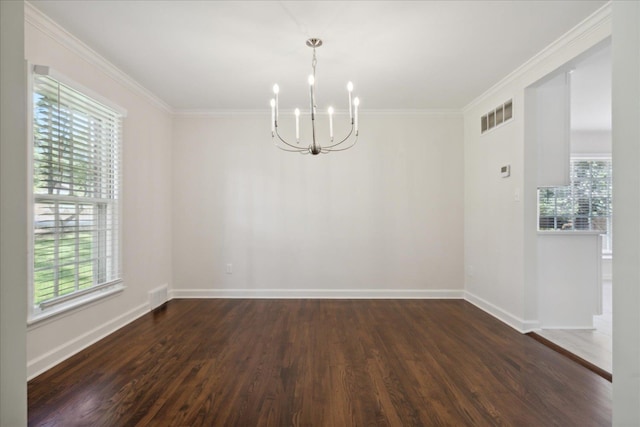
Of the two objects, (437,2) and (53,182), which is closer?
(437,2)

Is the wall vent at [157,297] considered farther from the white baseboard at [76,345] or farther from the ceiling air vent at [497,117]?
the ceiling air vent at [497,117]

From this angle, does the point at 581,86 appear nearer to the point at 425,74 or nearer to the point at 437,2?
the point at 425,74

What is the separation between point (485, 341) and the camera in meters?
2.98

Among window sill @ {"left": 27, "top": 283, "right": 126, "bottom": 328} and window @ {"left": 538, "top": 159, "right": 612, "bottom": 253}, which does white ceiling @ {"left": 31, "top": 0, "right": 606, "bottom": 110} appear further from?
window @ {"left": 538, "top": 159, "right": 612, "bottom": 253}

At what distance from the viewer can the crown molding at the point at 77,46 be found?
7.60 feet

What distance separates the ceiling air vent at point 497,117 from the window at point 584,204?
9.25 ft

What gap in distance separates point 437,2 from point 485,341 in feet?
9.30

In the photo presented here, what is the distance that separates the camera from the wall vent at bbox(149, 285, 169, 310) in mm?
3944

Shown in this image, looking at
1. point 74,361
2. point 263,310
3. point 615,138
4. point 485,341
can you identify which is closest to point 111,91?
point 74,361

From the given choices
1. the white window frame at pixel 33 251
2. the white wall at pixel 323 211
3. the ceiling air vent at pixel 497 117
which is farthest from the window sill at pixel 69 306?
the ceiling air vent at pixel 497 117

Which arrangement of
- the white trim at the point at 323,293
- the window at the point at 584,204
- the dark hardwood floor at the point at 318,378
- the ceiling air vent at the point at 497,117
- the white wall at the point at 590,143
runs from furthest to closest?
the white wall at the point at 590,143 → the window at the point at 584,204 → the white trim at the point at 323,293 → the ceiling air vent at the point at 497,117 → the dark hardwood floor at the point at 318,378

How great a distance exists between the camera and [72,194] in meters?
2.73

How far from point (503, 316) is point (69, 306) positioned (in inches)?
165

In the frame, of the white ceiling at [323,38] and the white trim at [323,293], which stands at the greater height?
the white ceiling at [323,38]
